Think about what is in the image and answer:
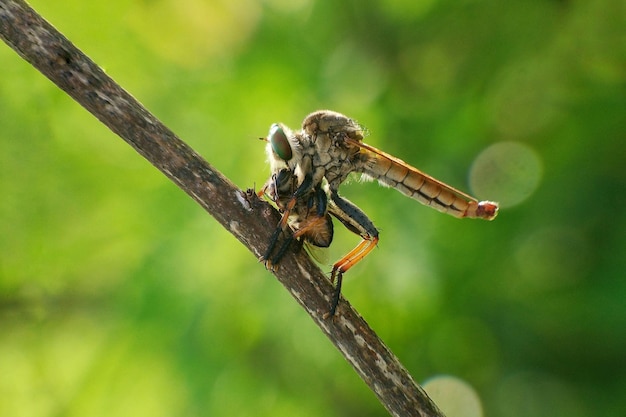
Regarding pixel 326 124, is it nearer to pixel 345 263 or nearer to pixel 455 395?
pixel 345 263

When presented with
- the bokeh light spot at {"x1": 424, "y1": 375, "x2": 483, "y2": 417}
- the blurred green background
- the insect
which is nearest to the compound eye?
the insect

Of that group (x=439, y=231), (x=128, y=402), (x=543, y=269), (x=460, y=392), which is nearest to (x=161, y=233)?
(x=128, y=402)

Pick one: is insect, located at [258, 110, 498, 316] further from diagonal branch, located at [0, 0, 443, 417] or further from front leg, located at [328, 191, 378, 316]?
diagonal branch, located at [0, 0, 443, 417]

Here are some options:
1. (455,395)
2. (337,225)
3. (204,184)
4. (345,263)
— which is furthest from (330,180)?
(455,395)

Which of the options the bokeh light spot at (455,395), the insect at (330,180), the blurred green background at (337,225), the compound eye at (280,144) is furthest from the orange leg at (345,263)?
the bokeh light spot at (455,395)

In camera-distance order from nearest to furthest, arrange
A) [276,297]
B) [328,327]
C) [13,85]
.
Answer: [328,327] < [276,297] < [13,85]

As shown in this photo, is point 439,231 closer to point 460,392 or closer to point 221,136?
point 460,392

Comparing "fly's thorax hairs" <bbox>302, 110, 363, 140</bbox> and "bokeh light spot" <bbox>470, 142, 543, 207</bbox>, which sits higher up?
"bokeh light spot" <bbox>470, 142, 543, 207</bbox>
